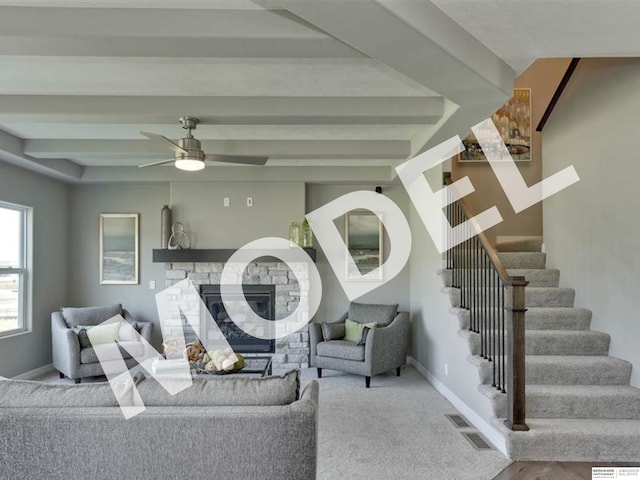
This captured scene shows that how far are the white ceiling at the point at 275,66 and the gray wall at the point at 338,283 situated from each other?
1.43 metres

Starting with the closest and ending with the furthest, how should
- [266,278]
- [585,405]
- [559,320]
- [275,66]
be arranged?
[275,66] < [585,405] < [559,320] < [266,278]

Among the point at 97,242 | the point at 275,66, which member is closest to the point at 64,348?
the point at 97,242

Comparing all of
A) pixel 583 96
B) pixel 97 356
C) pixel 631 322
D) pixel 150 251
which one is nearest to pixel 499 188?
pixel 583 96

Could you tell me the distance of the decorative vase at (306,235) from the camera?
5.76 meters

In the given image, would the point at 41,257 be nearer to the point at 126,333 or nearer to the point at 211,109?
the point at 126,333

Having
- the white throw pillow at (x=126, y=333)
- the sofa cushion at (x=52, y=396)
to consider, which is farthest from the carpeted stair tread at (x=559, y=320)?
the white throw pillow at (x=126, y=333)

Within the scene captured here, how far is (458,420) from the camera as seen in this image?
375 centimetres

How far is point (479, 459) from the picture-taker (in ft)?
9.85

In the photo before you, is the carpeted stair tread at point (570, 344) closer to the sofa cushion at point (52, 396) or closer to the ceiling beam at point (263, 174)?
the ceiling beam at point (263, 174)

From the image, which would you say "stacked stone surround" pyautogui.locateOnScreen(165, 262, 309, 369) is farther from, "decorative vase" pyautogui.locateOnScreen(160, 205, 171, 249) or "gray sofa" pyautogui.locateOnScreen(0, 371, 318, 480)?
"gray sofa" pyautogui.locateOnScreen(0, 371, 318, 480)

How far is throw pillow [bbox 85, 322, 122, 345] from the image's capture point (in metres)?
4.94

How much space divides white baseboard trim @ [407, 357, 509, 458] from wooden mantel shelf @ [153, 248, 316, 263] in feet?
7.13

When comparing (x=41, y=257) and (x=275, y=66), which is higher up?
(x=275, y=66)

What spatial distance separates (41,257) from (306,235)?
11.2 ft
